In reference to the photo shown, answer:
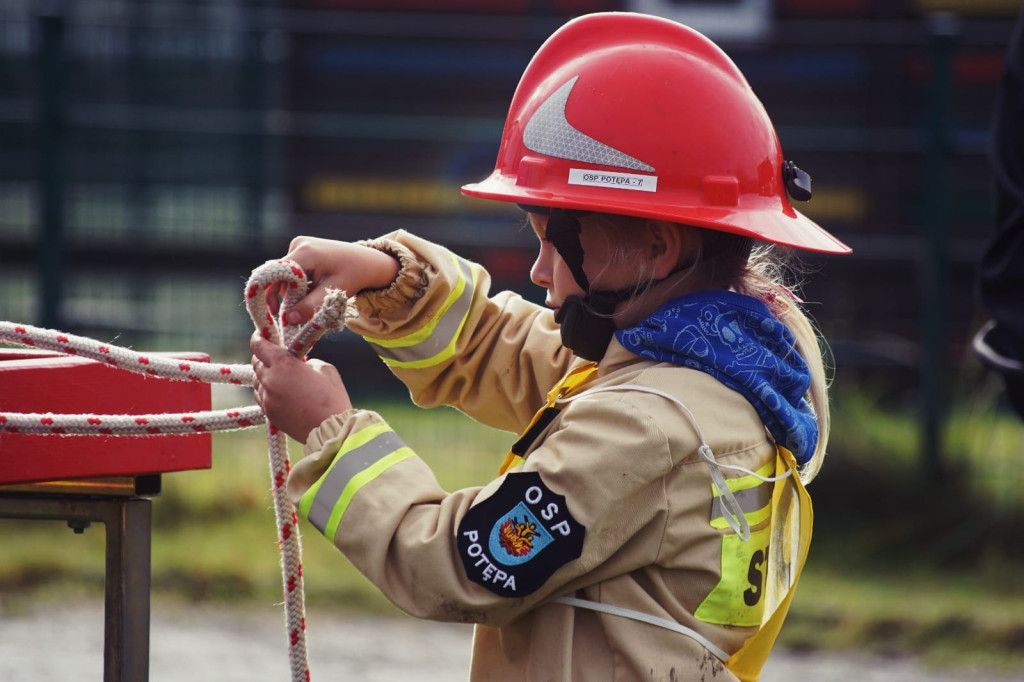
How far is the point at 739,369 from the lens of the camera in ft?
6.64

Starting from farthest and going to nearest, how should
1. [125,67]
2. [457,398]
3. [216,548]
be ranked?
1. [125,67]
2. [216,548]
3. [457,398]

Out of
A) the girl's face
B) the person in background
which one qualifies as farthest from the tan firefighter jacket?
the person in background

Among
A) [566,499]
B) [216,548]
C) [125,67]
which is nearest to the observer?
[566,499]

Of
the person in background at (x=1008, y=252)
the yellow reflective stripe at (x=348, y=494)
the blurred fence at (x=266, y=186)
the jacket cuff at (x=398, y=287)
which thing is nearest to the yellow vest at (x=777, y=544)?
the yellow reflective stripe at (x=348, y=494)

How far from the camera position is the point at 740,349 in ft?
6.73

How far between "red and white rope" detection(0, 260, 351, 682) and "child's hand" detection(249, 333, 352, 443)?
0.03m

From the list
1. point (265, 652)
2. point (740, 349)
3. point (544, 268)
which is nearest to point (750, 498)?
point (740, 349)

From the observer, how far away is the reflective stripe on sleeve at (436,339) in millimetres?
2457

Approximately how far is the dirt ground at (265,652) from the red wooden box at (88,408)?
2.28 metres

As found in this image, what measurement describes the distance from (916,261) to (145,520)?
4627 millimetres

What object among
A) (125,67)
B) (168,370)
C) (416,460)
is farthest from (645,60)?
(125,67)

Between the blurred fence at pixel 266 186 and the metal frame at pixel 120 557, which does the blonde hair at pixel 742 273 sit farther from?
the blurred fence at pixel 266 186

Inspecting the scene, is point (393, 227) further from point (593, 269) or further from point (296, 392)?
point (296, 392)

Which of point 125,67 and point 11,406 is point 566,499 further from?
point 125,67
